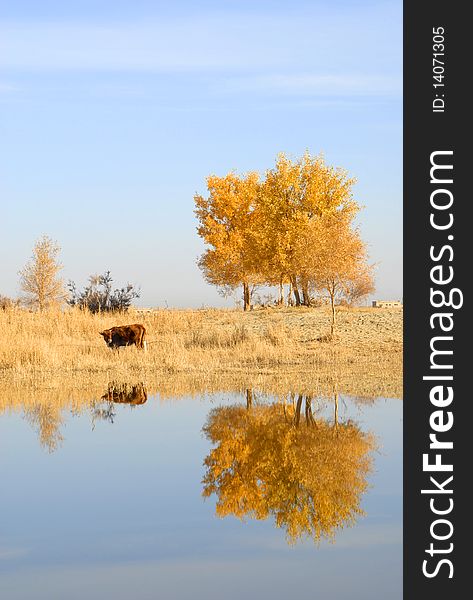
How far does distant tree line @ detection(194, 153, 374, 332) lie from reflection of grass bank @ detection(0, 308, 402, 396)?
2.33 m

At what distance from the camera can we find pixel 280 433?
13.8m

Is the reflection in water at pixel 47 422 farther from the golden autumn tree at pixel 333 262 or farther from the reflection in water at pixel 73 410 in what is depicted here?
the golden autumn tree at pixel 333 262

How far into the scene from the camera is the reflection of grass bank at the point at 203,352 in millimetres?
21203

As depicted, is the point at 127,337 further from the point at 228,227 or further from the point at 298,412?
the point at 228,227

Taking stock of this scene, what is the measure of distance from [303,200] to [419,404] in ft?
135

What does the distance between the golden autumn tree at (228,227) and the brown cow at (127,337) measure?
1162 inches

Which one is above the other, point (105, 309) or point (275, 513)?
point (105, 309)

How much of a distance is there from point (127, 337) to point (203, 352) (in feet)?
7.58

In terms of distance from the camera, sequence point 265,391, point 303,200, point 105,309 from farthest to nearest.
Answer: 1. point 303,200
2. point 105,309
3. point 265,391

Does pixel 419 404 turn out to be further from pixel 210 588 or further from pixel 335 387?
pixel 335 387

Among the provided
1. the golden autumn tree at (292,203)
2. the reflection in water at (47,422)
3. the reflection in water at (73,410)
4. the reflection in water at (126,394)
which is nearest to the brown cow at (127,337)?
the reflection in water at (73,410)

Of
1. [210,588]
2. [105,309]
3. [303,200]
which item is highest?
[303,200]

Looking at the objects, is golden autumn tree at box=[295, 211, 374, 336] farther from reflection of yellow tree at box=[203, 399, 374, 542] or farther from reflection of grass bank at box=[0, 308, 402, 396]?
reflection of yellow tree at box=[203, 399, 374, 542]

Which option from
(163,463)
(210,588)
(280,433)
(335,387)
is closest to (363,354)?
(335,387)
